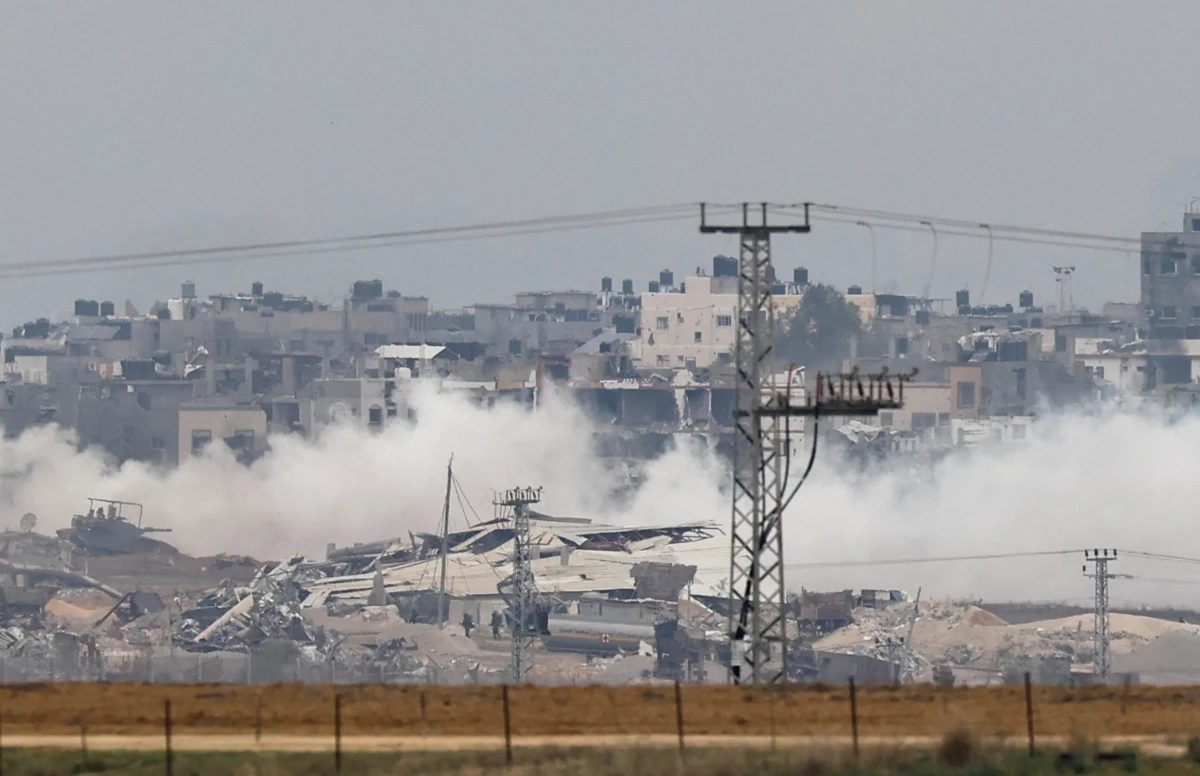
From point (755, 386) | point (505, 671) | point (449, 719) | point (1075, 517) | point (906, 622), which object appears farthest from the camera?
point (1075, 517)

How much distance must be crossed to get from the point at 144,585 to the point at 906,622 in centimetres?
5039

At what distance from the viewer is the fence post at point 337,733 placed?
36094 mm

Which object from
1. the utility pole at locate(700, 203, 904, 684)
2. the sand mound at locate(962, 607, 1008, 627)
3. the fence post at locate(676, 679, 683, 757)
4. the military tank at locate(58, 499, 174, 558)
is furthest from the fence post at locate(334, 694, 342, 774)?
the military tank at locate(58, 499, 174, 558)

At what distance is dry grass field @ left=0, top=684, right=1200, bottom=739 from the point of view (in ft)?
132

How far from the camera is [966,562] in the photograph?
180m

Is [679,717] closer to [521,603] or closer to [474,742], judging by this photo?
[474,742]

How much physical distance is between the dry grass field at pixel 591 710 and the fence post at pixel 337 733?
0.15 metres

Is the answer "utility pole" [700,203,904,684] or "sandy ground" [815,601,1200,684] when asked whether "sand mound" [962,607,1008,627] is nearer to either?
"sandy ground" [815,601,1200,684]

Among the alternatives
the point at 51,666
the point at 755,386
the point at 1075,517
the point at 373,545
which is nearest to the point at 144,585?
the point at 373,545

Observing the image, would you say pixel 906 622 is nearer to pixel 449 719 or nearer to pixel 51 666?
pixel 51 666

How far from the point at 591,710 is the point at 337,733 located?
19.7 feet

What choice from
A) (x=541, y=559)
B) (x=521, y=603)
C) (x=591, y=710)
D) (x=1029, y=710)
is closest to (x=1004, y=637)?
(x=541, y=559)

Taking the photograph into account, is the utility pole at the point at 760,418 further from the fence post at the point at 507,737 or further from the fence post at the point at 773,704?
the fence post at the point at 507,737

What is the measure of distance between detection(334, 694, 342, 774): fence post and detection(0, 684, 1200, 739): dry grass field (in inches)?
5.9
